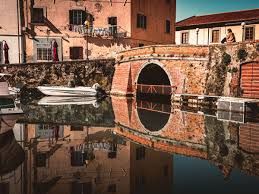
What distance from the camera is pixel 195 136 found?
14.8 metres

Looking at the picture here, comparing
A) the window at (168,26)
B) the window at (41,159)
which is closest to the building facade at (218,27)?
the window at (168,26)

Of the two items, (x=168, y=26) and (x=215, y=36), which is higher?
(x=168, y=26)

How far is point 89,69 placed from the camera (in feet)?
114

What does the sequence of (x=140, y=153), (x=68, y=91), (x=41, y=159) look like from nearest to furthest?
(x=41, y=159) → (x=140, y=153) → (x=68, y=91)

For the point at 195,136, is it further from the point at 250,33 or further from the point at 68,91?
the point at 250,33

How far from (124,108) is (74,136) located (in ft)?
31.0

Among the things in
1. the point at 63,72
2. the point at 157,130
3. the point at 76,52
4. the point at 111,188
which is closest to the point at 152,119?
the point at 157,130

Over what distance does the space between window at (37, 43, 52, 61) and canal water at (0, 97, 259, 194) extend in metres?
18.2

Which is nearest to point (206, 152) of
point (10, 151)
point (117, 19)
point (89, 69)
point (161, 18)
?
point (10, 151)

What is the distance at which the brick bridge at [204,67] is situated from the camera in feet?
74.6

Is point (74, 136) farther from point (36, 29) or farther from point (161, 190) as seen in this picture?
point (36, 29)

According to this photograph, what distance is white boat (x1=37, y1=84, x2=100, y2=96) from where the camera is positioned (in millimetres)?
31984

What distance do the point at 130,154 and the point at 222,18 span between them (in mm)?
33033

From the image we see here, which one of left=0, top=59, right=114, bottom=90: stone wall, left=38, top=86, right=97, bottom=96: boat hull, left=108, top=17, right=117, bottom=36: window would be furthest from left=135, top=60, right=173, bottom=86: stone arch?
left=108, top=17, right=117, bottom=36: window
